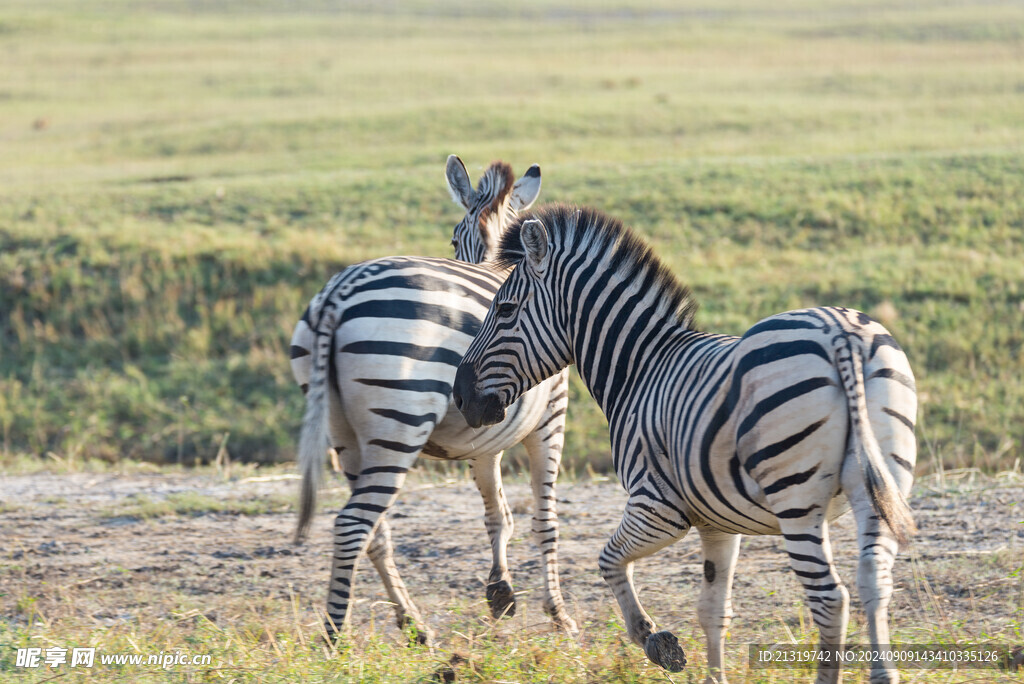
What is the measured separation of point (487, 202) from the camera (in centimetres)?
753

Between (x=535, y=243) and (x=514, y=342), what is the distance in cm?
54

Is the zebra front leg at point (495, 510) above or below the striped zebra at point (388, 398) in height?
below

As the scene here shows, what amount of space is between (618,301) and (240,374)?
816 cm

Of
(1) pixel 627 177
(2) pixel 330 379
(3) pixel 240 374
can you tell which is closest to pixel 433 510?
(2) pixel 330 379

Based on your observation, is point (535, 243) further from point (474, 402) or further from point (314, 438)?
point (314, 438)

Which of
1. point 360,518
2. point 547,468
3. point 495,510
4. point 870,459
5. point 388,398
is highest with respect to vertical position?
point 870,459

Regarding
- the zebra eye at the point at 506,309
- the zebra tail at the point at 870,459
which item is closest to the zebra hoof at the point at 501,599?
the zebra eye at the point at 506,309

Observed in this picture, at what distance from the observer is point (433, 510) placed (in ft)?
25.9

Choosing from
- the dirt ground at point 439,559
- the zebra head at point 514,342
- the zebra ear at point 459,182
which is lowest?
the dirt ground at point 439,559

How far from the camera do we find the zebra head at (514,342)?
4992 millimetres

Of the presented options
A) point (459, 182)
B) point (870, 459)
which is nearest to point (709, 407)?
point (870, 459)

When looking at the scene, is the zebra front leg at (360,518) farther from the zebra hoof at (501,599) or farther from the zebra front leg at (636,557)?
the zebra front leg at (636,557)

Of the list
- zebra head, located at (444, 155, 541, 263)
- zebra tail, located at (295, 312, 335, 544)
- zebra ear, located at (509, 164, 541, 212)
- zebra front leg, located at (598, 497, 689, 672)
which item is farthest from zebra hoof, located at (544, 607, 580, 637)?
zebra ear, located at (509, 164, 541, 212)

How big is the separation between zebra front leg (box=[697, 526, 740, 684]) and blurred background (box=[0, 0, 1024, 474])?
5622mm
